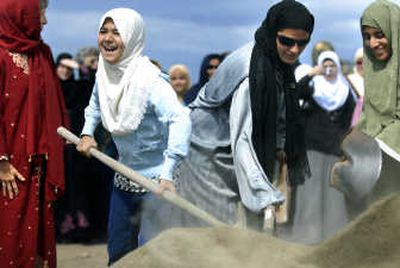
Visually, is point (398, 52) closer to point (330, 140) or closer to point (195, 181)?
point (195, 181)

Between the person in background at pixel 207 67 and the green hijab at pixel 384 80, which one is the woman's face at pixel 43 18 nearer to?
the green hijab at pixel 384 80

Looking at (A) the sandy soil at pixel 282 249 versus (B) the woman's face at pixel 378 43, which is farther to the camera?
(B) the woman's face at pixel 378 43

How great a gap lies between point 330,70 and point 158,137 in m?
5.13

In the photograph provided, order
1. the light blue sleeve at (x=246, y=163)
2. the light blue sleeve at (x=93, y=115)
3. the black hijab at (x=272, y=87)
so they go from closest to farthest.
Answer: the light blue sleeve at (x=246, y=163) < the black hijab at (x=272, y=87) < the light blue sleeve at (x=93, y=115)

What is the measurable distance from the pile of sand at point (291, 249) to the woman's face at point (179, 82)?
A: 6.80 m

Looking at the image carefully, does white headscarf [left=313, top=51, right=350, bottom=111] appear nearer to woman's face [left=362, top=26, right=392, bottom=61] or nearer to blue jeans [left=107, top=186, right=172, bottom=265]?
woman's face [left=362, top=26, right=392, bottom=61]

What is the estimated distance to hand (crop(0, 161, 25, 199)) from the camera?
504cm

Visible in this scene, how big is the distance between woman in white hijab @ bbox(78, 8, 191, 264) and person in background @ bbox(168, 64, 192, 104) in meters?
4.64

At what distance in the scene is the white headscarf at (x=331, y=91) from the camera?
9289 mm

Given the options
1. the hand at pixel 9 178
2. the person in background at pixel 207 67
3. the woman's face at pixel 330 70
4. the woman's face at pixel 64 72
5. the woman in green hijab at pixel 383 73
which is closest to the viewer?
the woman in green hijab at pixel 383 73

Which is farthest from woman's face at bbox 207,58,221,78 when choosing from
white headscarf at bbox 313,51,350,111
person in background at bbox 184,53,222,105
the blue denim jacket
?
the blue denim jacket

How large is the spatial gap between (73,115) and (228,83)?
497cm

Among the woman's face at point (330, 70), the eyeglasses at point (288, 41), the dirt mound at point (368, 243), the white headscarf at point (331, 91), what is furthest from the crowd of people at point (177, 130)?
the woman's face at point (330, 70)

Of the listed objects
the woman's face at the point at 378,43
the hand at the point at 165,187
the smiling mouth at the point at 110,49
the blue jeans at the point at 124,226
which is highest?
the woman's face at the point at 378,43
